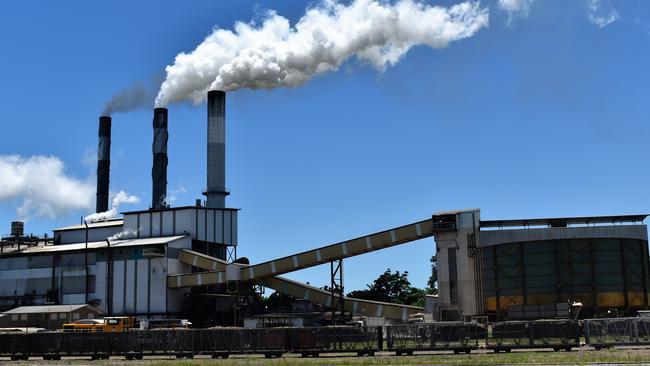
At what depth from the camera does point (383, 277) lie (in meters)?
125

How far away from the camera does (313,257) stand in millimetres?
78750

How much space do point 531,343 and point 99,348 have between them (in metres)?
26.4

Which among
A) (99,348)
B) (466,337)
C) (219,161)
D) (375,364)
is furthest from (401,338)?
(219,161)

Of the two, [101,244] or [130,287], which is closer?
[130,287]

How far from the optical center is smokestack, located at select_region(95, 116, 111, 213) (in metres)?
116

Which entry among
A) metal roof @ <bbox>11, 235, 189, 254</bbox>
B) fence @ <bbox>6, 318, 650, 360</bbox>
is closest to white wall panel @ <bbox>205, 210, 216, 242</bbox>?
metal roof @ <bbox>11, 235, 189, 254</bbox>

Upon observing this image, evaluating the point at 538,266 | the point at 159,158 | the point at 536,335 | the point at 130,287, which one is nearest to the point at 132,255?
the point at 130,287

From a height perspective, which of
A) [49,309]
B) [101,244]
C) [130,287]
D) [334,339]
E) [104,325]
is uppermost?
[101,244]

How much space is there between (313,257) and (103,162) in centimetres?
5146

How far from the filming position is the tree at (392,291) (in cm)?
12388

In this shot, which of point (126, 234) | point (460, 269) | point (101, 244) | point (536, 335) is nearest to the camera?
point (536, 335)

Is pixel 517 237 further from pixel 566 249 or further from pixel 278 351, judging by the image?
pixel 278 351

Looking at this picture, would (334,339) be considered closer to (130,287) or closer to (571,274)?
(571,274)

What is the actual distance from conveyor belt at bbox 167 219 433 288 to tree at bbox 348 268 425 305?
42707mm
